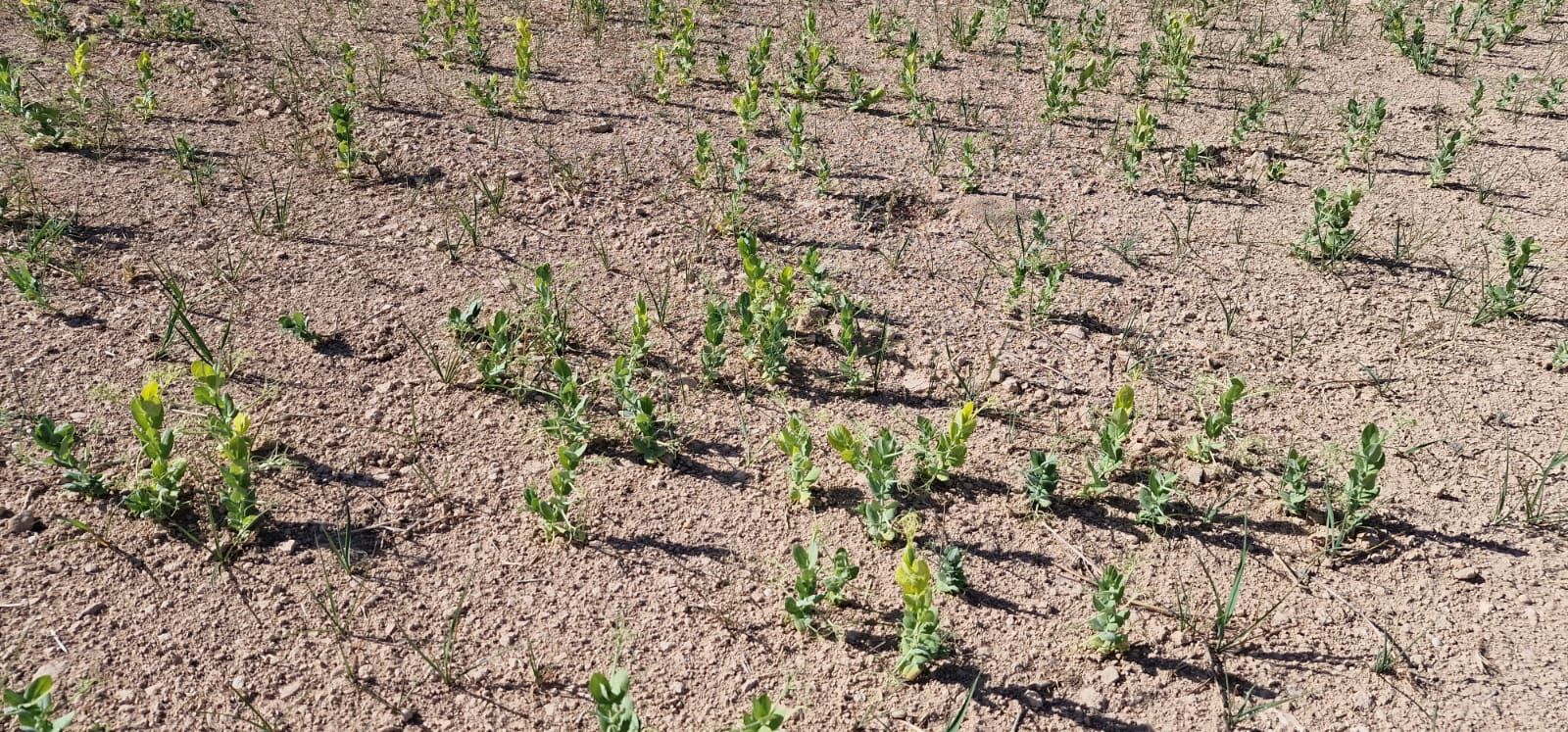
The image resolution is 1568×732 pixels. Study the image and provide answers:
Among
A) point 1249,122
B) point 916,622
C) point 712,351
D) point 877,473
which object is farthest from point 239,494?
point 1249,122

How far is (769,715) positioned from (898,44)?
634 centimetres

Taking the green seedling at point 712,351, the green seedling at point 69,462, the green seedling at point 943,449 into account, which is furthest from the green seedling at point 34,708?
the green seedling at point 943,449

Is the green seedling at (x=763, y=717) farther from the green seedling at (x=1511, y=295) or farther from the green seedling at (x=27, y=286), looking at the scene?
the green seedling at (x=1511, y=295)

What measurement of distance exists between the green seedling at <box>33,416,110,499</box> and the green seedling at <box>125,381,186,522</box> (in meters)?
0.12

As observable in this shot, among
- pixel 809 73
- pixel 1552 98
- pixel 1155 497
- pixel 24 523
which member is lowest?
pixel 24 523

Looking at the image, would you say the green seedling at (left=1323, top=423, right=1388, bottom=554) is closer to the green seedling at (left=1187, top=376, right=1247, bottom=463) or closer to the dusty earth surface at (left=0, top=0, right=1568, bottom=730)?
the dusty earth surface at (left=0, top=0, right=1568, bottom=730)

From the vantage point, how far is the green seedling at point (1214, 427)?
3.92m

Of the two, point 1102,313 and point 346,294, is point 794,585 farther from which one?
point 346,294

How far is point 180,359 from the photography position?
13.8ft

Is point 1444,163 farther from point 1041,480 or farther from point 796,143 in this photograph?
point 1041,480

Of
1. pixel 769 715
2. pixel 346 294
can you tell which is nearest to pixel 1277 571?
pixel 769 715

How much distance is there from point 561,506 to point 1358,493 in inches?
112

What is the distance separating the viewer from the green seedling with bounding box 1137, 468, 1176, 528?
369cm

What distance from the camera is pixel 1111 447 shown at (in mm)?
3824
